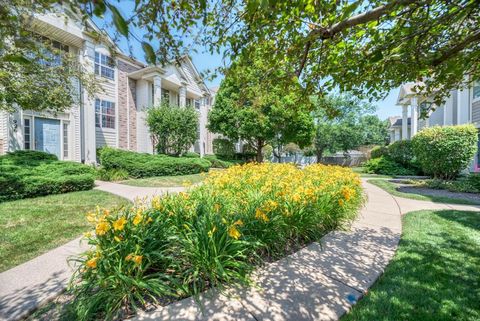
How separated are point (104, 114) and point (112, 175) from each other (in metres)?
5.60

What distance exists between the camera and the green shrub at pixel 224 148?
22984 millimetres

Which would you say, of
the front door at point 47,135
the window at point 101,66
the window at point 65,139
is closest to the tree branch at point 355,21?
the front door at point 47,135

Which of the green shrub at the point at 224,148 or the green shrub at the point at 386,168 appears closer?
the green shrub at the point at 386,168

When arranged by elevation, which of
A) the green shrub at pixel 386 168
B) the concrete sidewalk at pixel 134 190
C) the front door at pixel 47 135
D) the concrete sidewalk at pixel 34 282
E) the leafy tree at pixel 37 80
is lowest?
the concrete sidewalk at pixel 34 282

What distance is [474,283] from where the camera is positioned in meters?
2.88

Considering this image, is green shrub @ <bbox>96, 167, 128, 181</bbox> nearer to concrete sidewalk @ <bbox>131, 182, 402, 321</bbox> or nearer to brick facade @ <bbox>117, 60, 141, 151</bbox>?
brick facade @ <bbox>117, 60, 141, 151</bbox>

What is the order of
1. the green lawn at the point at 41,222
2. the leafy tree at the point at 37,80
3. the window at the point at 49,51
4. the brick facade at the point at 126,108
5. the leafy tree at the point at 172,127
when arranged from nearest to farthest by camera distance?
the green lawn at the point at 41,222 → the leafy tree at the point at 37,80 → the window at the point at 49,51 → the leafy tree at the point at 172,127 → the brick facade at the point at 126,108

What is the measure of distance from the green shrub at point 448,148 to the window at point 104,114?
17.3m

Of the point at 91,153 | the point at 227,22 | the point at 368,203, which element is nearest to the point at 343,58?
the point at 227,22

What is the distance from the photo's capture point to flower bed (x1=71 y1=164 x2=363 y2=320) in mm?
2311

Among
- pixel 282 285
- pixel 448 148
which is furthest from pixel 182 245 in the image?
pixel 448 148

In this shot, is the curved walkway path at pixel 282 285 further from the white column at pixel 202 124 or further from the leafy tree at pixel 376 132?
the leafy tree at pixel 376 132

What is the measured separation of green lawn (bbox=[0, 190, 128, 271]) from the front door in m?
6.00

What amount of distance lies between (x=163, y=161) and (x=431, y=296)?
12787 mm
